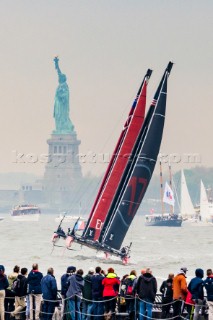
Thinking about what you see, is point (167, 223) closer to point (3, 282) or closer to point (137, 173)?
point (137, 173)

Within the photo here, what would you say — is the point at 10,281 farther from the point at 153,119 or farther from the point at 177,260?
the point at 177,260

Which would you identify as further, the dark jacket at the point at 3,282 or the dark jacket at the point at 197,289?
the dark jacket at the point at 3,282

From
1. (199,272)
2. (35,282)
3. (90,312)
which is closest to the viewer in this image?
(199,272)

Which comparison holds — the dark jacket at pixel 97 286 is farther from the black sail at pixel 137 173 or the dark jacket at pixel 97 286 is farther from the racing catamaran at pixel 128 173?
the black sail at pixel 137 173

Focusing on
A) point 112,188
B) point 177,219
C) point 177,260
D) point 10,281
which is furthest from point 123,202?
point 177,219

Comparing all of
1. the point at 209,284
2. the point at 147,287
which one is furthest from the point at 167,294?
the point at 209,284

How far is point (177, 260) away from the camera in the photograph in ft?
234

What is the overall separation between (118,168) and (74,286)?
35.9 metres

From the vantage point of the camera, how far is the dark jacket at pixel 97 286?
95.0ft

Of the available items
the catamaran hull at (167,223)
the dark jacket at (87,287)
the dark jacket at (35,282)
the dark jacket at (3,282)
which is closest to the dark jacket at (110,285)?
the dark jacket at (87,287)

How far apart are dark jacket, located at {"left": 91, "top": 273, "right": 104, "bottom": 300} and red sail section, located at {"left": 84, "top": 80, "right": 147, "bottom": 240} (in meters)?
35.2

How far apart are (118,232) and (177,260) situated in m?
8.39

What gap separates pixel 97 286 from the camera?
2897cm

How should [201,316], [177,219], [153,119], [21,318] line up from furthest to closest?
[177,219] → [153,119] → [21,318] → [201,316]
